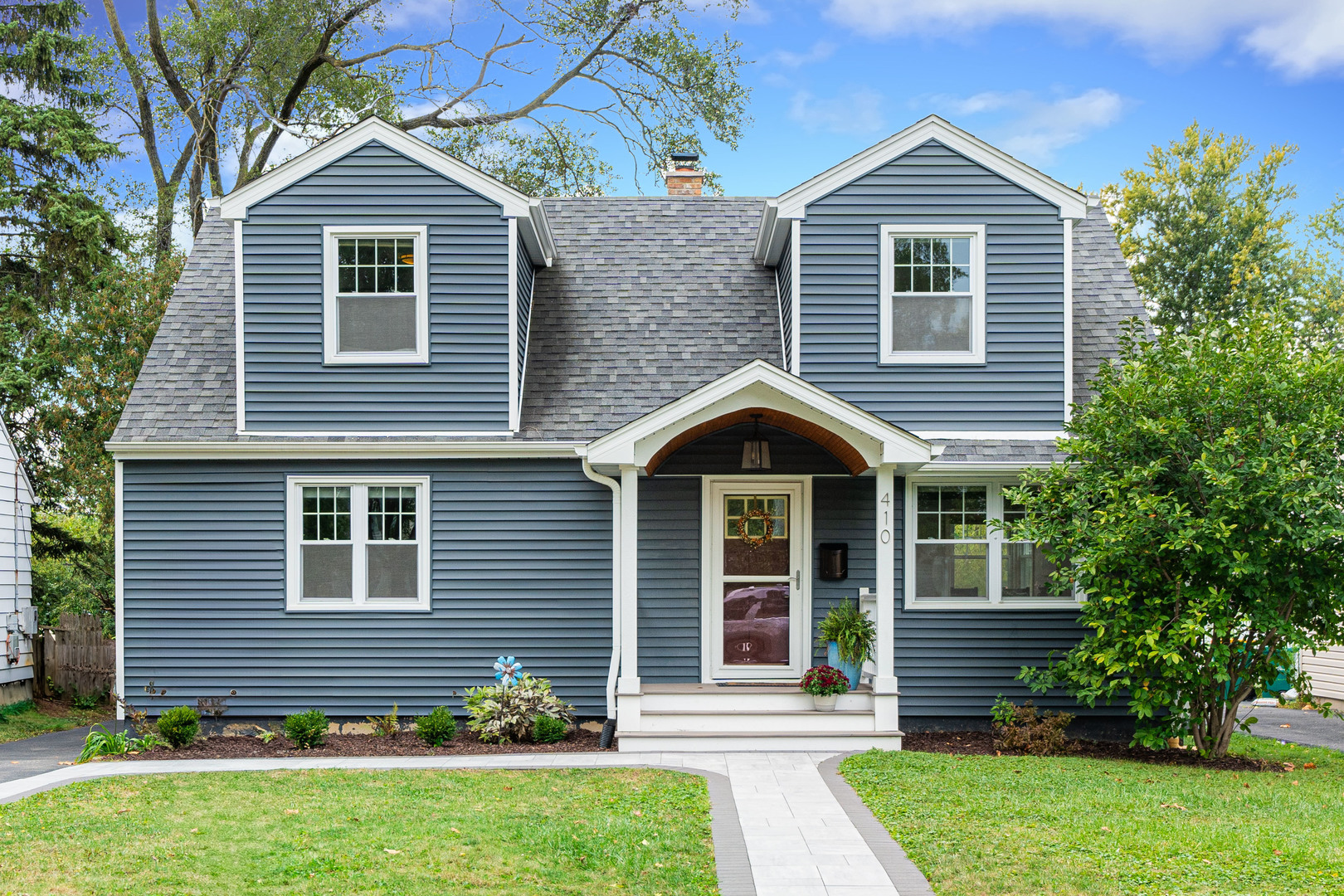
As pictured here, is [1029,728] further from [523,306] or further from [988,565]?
[523,306]

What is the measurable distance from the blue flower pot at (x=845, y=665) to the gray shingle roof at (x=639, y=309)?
300 centimetres

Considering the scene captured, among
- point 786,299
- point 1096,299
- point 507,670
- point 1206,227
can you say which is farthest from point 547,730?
point 1206,227

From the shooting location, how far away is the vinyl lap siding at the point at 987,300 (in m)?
10.4

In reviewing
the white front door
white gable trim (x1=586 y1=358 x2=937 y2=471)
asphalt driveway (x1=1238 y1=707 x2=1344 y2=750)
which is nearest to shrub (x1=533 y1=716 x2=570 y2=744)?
the white front door

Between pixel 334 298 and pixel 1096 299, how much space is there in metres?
8.43

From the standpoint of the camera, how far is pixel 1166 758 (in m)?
9.07

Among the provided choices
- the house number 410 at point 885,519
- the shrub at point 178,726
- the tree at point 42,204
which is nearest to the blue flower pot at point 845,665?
the house number 410 at point 885,519

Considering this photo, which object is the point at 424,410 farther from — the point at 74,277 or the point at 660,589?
the point at 74,277

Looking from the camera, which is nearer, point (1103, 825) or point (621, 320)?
point (1103, 825)

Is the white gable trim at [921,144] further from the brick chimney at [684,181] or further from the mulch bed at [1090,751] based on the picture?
the mulch bed at [1090,751]

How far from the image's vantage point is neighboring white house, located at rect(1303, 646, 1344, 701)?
1359 centimetres

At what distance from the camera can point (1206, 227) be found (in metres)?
27.9

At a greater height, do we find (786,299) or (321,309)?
(786,299)

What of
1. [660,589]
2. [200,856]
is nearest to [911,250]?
[660,589]
